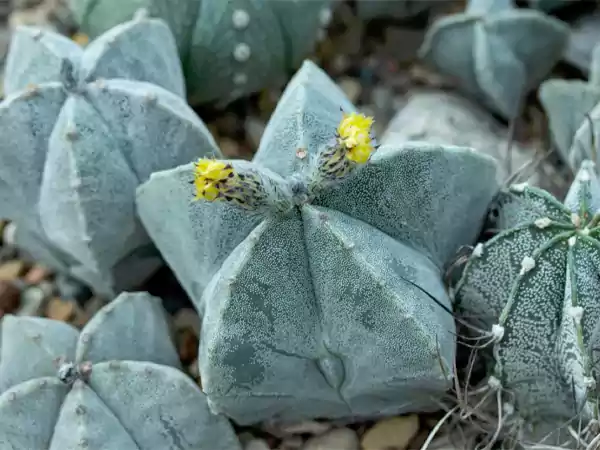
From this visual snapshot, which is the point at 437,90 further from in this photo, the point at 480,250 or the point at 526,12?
the point at 480,250

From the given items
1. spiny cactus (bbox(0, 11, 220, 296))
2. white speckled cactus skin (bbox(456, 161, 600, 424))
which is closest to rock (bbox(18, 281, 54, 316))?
spiny cactus (bbox(0, 11, 220, 296))

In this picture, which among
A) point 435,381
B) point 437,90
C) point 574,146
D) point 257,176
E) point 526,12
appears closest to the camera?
point 257,176

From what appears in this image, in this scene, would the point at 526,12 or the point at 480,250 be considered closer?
the point at 480,250

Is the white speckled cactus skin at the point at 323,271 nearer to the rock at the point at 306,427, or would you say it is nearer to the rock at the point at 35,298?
the rock at the point at 306,427

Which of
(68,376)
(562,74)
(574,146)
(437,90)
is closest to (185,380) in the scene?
(68,376)

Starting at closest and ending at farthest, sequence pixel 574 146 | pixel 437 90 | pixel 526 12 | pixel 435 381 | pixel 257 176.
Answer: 1. pixel 257 176
2. pixel 435 381
3. pixel 574 146
4. pixel 526 12
5. pixel 437 90
